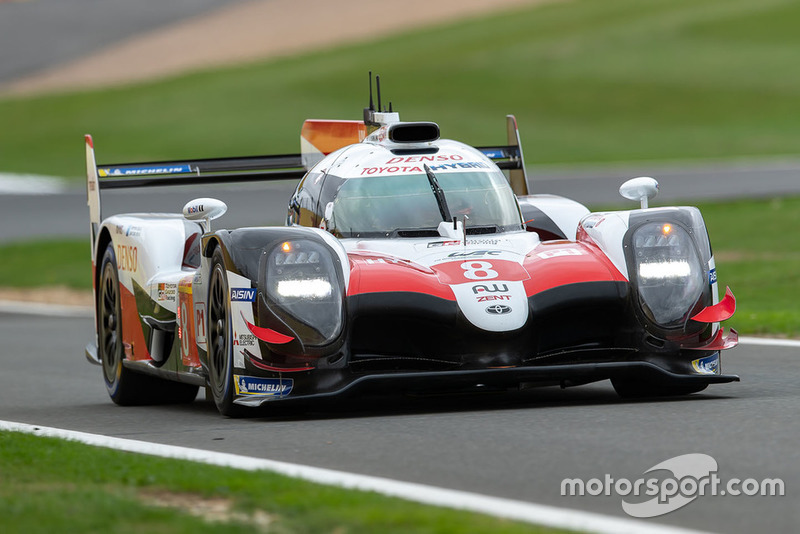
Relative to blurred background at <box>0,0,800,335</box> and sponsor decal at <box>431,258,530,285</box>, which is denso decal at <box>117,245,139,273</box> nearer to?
sponsor decal at <box>431,258,530,285</box>

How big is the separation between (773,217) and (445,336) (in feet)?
54.7

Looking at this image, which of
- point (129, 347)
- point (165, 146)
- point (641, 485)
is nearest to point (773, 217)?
point (129, 347)

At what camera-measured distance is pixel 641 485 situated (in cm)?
569

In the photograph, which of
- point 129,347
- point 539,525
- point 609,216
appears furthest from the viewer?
point 129,347

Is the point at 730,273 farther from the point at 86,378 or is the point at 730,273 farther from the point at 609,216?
the point at 609,216

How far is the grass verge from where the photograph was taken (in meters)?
14.7

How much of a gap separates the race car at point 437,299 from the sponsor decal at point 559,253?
1 centimetres

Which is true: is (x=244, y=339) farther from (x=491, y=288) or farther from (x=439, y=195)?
(x=439, y=195)

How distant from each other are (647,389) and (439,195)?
70.3 inches

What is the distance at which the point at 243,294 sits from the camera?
8273 mm

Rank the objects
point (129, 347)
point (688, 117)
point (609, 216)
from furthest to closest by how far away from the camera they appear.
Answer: point (688, 117)
point (129, 347)
point (609, 216)

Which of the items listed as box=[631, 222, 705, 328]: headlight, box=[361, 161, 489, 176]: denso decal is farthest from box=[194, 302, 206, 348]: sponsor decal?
box=[631, 222, 705, 328]: headlight

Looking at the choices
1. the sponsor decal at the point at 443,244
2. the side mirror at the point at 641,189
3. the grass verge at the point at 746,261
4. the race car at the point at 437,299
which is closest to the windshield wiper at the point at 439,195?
the race car at the point at 437,299

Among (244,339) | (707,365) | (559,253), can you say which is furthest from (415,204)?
(707,365)
